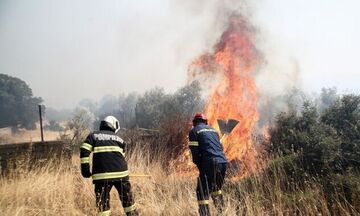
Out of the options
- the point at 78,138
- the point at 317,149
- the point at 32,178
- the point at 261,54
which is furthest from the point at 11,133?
the point at 317,149

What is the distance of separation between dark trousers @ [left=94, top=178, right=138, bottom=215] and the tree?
177 ft

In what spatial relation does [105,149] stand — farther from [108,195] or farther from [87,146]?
[108,195]

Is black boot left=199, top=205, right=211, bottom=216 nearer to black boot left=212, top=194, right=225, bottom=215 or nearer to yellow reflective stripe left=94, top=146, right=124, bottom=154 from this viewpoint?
black boot left=212, top=194, right=225, bottom=215

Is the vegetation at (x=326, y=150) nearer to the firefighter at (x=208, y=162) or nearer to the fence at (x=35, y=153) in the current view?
the firefighter at (x=208, y=162)

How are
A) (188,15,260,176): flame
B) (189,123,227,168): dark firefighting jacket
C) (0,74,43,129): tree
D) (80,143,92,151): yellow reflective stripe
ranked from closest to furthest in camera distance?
(80,143,92,151): yellow reflective stripe < (189,123,227,168): dark firefighting jacket < (188,15,260,176): flame < (0,74,43,129): tree

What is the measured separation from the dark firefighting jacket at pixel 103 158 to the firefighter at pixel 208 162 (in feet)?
4.90

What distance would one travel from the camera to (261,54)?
18.6m

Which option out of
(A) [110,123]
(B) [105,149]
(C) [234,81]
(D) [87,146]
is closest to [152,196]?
(B) [105,149]

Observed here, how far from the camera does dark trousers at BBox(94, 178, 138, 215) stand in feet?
23.0

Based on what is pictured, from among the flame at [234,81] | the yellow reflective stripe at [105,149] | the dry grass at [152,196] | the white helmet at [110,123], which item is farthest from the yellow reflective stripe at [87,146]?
the flame at [234,81]

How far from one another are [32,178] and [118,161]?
3.63 metres

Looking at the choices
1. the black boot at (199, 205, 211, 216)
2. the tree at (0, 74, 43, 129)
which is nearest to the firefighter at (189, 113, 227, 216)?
the black boot at (199, 205, 211, 216)

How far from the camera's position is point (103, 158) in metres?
7.17

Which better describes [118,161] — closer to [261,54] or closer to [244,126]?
[244,126]
